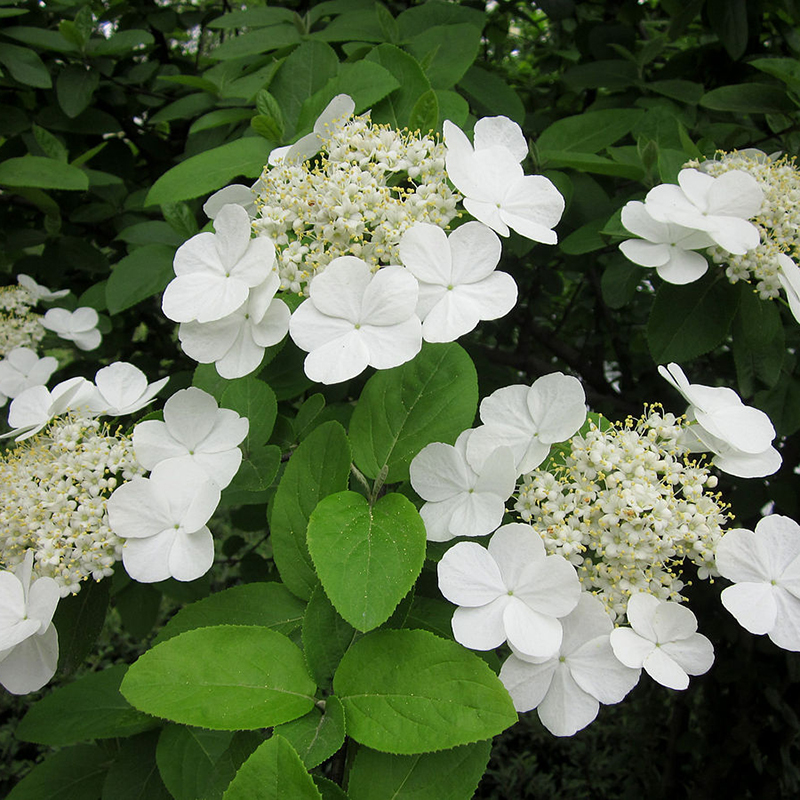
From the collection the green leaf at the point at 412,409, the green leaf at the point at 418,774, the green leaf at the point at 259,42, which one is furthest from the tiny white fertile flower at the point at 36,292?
the green leaf at the point at 418,774

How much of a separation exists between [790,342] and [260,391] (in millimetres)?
1334

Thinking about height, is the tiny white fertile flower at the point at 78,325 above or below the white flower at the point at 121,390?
below

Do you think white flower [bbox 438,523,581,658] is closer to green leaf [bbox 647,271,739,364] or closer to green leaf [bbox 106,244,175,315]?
green leaf [bbox 647,271,739,364]

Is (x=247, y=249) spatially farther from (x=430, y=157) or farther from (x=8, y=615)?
(x=8, y=615)

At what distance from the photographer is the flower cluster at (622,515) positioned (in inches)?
39.4

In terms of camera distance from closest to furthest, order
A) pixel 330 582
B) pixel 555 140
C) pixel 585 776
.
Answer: pixel 330 582 < pixel 555 140 < pixel 585 776

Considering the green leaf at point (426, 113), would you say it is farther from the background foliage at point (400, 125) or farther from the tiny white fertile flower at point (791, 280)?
the tiny white fertile flower at point (791, 280)

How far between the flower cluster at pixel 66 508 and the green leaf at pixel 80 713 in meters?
0.29

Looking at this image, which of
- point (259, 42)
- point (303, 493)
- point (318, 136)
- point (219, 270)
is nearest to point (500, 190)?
point (318, 136)

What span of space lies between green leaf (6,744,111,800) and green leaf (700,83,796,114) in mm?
1955

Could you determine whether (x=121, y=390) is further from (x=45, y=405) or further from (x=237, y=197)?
(x=237, y=197)

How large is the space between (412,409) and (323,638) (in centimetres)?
37

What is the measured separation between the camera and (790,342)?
71.8 inches

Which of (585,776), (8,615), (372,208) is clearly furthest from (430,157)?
(585,776)
